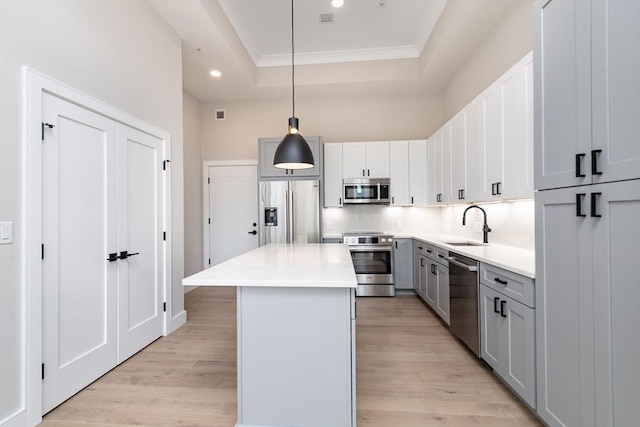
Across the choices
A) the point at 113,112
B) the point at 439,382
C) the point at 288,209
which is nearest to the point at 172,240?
the point at 113,112

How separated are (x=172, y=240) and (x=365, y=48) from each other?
3794 mm

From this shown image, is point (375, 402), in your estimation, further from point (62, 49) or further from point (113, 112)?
point (62, 49)

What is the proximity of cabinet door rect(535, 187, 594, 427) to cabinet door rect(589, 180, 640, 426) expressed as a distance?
50 millimetres

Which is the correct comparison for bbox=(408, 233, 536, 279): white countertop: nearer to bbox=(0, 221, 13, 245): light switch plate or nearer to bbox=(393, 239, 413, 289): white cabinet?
bbox=(393, 239, 413, 289): white cabinet

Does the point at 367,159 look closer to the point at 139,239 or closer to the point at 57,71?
the point at 139,239

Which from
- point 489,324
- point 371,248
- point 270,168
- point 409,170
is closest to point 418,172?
point 409,170

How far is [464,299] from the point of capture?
8.41ft

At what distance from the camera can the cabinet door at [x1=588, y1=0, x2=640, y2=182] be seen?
3.58ft

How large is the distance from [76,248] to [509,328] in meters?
3.12

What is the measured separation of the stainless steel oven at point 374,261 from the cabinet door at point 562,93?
8.76 ft

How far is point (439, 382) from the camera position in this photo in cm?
215

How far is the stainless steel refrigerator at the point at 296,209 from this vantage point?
4.39 m

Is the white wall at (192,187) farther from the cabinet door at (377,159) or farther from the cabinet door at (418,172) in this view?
the cabinet door at (418,172)

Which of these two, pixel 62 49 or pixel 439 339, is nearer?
pixel 62 49
